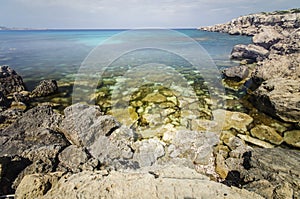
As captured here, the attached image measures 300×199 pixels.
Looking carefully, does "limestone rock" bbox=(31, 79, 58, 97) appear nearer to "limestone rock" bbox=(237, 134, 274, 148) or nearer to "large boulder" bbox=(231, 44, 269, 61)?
"limestone rock" bbox=(237, 134, 274, 148)

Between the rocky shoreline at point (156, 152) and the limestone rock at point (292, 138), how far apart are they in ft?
0.10

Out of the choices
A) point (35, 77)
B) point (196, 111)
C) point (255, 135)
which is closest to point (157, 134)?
point (196, 111)

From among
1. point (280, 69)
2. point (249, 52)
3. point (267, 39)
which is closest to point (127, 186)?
point (280, 69)

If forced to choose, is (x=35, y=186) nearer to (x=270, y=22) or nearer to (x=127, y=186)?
(x=127, y=186)

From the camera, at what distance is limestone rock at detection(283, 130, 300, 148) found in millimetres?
6793

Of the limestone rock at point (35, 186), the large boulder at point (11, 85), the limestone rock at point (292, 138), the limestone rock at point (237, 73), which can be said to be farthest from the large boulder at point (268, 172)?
the large boulder at point (11, 85)

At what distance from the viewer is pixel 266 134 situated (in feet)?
24.3

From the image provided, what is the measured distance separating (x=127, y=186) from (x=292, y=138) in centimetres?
689

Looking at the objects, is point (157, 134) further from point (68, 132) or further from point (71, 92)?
point (71, 92)

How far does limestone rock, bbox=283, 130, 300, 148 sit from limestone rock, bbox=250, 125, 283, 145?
0.70ft

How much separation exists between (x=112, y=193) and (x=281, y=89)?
966cm

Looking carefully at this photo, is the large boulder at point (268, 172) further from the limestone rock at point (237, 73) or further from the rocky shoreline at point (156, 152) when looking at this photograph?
the limestone rock at point (237, 73)

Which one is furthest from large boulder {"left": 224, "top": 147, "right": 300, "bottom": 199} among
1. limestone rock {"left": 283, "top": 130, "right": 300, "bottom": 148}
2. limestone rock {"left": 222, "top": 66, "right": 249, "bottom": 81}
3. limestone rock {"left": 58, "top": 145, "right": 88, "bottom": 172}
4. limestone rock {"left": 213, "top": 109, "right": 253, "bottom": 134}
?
limestone rock {"left": 222, "top": 66, "right": 249, "bottom": 81}

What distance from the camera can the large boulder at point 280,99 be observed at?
836 centimetres
